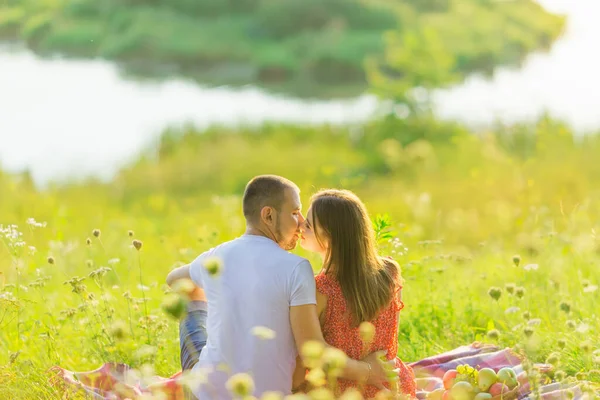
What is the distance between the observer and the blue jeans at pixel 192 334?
337 centimetres

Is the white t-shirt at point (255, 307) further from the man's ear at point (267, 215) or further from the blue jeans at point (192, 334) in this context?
the blue jeans at point (192, 334)

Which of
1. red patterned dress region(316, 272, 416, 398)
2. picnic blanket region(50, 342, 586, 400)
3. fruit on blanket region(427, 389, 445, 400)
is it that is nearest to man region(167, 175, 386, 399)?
red patterned dress region(316, 272, 416, 398)

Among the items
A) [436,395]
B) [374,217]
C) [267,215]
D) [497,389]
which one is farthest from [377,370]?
[374,217]

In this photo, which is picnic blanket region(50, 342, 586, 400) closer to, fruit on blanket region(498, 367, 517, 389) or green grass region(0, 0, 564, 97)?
fruit on blanket region(498, 367, 517, 389)

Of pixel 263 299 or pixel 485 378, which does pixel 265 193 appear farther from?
pixel 485 378

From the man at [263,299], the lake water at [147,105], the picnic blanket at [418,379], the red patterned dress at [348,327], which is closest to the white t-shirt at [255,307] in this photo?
the man at [263,299]

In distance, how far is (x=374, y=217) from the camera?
429cm

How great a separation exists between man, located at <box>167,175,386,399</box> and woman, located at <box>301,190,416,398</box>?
0.09 meters

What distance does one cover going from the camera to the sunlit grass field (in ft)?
12.4

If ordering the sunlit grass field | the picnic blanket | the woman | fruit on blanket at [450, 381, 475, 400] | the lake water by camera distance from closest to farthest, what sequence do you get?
the woman
fruit on blanket at [450, 381, 475, 400]
the picnic blanket
the sunlit grass field
the lake water

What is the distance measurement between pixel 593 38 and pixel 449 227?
18427 millimetres

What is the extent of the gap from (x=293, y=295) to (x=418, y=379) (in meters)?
1.14

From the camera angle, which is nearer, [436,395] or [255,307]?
[255,307]

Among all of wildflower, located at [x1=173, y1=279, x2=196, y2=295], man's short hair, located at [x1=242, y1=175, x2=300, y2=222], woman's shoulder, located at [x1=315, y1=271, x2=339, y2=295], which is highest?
man's short hair, located at [x1=242, y1=175, x2=300, y2=222]
